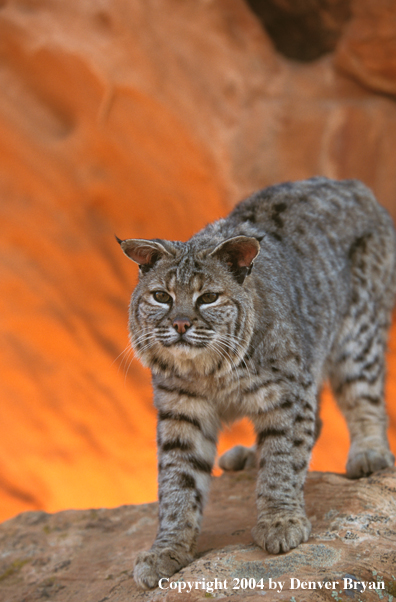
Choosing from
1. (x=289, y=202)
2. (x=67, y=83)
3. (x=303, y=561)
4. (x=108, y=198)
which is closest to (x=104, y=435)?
(x=108, y=198)

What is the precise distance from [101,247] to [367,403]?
4.67 metres

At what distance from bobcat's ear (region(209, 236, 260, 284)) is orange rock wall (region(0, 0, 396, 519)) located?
430 cm

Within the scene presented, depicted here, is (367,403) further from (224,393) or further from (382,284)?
(224,393)

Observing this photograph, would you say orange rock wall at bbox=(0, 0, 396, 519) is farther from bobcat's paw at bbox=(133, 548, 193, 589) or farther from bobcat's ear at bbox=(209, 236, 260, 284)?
bobcat's paw at bbox=(133, 548, 193, 589)

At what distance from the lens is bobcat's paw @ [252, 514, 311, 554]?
2861 millimetres

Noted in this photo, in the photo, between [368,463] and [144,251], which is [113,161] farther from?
[368,463]

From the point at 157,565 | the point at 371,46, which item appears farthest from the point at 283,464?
the point at 371,46

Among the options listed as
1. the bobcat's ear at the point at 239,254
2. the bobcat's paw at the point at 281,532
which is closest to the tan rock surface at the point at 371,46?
the bobcat's ear at the point at 239,254

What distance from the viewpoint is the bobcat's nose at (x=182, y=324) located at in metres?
2.83

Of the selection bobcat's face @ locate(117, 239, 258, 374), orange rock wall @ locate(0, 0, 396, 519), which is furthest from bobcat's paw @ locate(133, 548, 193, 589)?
orange rock wall @ locate(0, 0, 396, 519)

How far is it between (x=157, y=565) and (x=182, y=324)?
115 cm

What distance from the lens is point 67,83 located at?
7.07m

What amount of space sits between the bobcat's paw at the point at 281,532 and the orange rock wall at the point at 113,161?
16.0 feet

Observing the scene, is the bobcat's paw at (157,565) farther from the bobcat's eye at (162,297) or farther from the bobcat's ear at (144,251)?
the bobcat's ear at (144,251)
